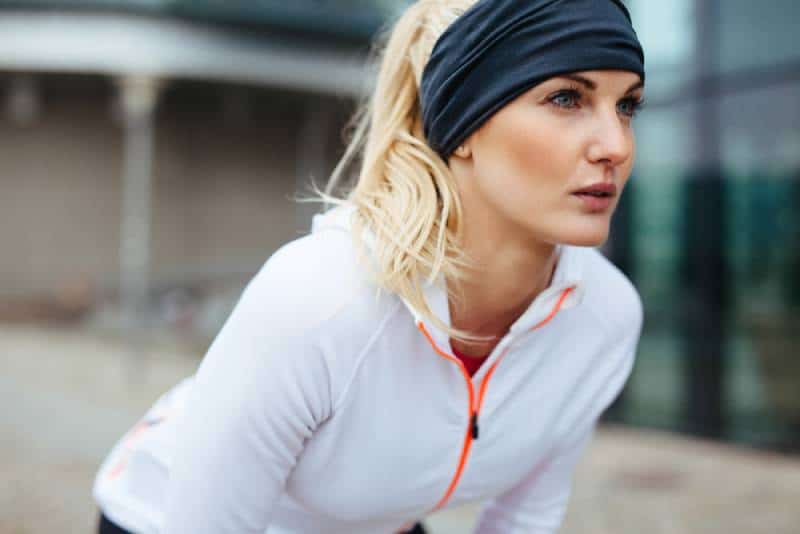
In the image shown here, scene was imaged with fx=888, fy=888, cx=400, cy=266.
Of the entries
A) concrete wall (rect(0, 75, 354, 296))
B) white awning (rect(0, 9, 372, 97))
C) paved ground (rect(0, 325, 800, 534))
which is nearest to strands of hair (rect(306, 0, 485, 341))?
paved ground (rect(0, 325, 800, 534))

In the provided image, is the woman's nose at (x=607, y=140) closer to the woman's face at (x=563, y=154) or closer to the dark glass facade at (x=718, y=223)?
the woman's face at (x=563, y=154)

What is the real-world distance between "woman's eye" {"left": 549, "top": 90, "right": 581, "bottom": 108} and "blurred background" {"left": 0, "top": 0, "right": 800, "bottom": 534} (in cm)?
58

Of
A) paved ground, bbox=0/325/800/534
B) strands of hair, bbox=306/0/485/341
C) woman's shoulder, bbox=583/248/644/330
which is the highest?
strands of hair, bbox=306/0/485/341

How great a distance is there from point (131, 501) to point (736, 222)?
5.97 m

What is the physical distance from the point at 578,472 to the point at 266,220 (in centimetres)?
950

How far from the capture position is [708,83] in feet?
22.7

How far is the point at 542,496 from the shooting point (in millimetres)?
2041

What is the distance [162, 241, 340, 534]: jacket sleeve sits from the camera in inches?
56.5

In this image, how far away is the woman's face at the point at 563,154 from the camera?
1418 millimetres

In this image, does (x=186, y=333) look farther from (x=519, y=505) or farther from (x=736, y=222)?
(x=519, y=505)

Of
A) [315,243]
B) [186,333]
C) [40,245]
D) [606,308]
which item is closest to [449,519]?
[606,308]

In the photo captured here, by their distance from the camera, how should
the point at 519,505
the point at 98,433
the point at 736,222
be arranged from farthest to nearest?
the point at 736,222 < the point at 98,433 < the point at 519,505

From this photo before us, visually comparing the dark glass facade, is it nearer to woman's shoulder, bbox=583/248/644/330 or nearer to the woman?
woman's shoulder, bbox=583/248/644/330

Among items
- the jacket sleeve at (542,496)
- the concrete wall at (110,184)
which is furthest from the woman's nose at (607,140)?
the concrete wall at (110,184)
